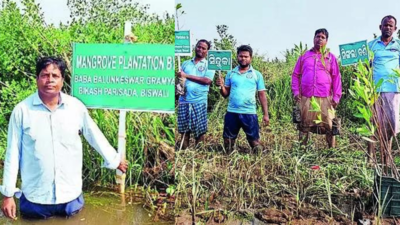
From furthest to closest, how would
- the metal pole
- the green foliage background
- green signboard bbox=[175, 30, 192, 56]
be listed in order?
green signboard bbox=[175, 30, 192, 56] → the green foliage background → the metal pole

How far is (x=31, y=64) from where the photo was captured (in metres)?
3.68

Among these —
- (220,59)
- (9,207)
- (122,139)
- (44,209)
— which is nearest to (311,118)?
(220,59)

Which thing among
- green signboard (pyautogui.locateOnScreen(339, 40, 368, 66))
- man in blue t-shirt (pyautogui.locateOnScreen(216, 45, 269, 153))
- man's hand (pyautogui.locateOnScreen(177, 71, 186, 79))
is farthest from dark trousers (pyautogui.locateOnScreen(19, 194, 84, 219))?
green signboard (pyautogui.locateOnScreen(339, 40, 368, 66))

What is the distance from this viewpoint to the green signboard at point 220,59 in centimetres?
373

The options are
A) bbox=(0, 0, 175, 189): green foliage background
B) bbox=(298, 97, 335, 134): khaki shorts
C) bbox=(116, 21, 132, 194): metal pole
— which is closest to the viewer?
bbox=(116, 21, 132, 194): metal pole

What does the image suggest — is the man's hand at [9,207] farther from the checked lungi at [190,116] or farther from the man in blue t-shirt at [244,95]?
the man in blue t-shirt at [244,95]

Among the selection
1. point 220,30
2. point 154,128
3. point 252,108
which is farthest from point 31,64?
point 220,30

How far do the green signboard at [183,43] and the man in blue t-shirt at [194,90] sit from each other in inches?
9.6

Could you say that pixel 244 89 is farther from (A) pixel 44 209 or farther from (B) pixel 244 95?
(A) pixel 44 209

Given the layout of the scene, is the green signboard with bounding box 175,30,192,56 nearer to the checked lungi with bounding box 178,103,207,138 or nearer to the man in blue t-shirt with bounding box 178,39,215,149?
the man in blue t-shirt with bounding box 178,39,215,149

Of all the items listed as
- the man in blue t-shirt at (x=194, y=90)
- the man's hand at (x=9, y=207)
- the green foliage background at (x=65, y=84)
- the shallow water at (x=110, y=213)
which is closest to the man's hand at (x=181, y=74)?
the man in blue t-shirt at (x=194, y=90)

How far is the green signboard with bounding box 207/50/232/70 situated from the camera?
373 cm

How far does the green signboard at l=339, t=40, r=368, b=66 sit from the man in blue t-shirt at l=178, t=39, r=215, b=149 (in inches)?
44.7

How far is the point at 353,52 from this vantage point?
3.84m
